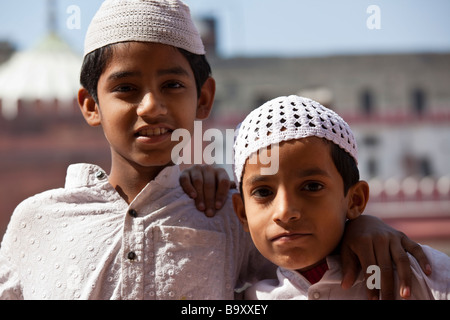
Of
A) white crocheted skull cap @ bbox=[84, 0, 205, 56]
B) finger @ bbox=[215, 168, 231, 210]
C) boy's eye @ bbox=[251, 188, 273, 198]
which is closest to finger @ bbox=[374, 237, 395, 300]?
boy's eye @ bbox=[251, 188, 273, 198]

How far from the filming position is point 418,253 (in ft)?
4.32

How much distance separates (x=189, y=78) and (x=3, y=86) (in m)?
20.0

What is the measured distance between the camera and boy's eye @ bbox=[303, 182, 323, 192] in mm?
1331

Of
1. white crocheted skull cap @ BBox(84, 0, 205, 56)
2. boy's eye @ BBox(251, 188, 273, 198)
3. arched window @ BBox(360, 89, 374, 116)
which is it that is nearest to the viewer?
boy's eye @ BBox(251, 188, 273, 198)

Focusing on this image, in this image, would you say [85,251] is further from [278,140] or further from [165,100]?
[278,140]

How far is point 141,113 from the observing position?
140cm

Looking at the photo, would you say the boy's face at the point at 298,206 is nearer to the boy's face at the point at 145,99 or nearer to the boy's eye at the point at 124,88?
the boy's face at the point at 145,99

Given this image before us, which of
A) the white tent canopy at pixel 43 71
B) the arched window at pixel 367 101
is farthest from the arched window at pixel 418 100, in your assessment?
the white tent canopy at pixel 43 71

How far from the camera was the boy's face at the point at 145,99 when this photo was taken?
143 cm

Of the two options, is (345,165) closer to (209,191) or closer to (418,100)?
(209,191)

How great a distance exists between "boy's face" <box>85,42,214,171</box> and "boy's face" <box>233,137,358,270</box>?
24cm

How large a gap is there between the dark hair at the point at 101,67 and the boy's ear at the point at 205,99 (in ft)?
0.06

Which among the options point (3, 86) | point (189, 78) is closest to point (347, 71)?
point (3, 86)

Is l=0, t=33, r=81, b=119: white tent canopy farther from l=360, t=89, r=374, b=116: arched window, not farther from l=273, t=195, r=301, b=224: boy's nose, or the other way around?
l=273, t=195, r=301, b=224: boy's nose
